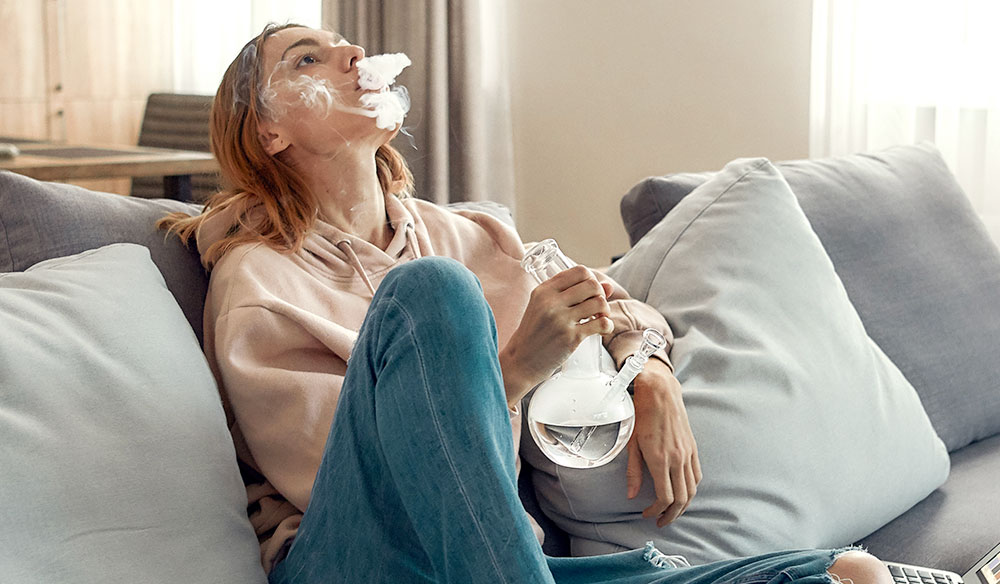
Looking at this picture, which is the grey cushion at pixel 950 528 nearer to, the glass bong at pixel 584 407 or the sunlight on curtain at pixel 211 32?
the glass bong at pixel 584 407

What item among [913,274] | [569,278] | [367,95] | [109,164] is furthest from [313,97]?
[109,164]

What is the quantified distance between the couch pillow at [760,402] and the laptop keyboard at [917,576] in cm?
18

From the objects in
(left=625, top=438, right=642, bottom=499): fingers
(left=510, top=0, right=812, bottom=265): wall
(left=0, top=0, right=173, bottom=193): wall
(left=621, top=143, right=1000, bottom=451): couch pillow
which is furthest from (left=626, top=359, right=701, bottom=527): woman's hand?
(left=0, top=0, right=173, bottom=193): wall

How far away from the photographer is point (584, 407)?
107 centimetres

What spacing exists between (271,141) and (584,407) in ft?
2.25

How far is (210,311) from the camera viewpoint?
137cm

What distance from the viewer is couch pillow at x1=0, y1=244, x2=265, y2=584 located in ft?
3.27

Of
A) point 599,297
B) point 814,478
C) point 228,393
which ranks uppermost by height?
point 599,297

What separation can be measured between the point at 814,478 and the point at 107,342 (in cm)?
90

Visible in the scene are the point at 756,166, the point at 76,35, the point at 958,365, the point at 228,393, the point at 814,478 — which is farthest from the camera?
the point at 76,35

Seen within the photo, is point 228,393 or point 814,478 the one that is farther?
point 814,478

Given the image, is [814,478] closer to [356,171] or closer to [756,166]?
[756,166]

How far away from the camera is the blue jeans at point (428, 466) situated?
3.25ft

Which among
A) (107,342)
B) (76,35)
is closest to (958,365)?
(107,342)
